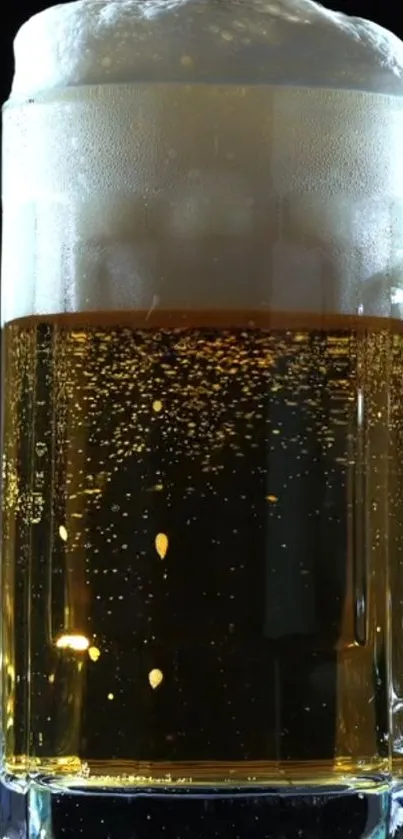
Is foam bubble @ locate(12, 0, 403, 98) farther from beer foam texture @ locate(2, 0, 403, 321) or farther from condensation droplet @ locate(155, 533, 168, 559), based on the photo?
condensation droplet @ locate(155, 533, 168, 559)

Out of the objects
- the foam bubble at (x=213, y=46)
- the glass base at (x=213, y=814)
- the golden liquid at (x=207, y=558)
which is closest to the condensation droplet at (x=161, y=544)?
the golden liquid at (x=207, y=558)

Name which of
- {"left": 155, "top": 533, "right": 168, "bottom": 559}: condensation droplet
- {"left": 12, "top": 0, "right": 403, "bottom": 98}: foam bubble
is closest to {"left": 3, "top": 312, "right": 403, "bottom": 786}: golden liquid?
{"left": 155, "top": 533, "right": 168, "bottom": 559}: condensation droplet

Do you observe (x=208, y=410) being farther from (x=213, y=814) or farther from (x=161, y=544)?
(x=213, y=814)

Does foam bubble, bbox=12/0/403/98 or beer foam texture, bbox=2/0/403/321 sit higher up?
foam bubble, bbox=12/0/403/98

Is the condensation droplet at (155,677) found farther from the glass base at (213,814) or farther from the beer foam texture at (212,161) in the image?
the beer foam texture at (212,161)

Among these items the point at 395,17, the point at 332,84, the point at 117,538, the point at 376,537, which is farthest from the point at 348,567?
the point at 395,17

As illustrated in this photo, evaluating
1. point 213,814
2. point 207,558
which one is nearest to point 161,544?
point 207,558
